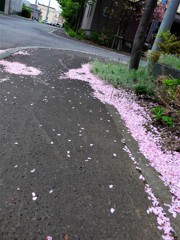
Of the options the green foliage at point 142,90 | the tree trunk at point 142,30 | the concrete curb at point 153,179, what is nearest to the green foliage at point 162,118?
the concrete curb at point 153,179

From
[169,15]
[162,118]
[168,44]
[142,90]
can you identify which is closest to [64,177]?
[162,118]

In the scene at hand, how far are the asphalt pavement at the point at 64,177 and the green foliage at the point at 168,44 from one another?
5.11 metres

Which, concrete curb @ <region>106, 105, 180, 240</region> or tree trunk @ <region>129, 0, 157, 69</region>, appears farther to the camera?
tree trunk @ <region>129, 0, 157, 69</region>

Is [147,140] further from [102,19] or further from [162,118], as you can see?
[102,19]

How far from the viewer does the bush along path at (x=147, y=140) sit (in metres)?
2.52

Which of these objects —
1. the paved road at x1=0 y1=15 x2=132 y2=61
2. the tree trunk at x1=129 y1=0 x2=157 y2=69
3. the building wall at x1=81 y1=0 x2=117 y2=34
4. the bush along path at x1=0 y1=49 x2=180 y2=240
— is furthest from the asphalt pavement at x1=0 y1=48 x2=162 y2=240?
the building wall at x1=81 y1=0 x2=117 y2=34

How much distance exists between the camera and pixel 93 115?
471 cm

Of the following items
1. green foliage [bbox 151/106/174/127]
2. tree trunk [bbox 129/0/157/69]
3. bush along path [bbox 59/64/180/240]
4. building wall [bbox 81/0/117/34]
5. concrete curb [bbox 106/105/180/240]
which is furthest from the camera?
building wall [bbox 81/0/117/34]

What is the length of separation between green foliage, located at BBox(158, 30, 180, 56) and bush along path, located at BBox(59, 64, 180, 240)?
2892mm

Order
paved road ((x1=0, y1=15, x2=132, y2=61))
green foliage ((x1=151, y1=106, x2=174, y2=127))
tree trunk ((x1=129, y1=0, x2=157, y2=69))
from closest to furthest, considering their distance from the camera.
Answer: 1. green foliage ((x1=151, y1=106, x2=174, y2=127))
2. tree trunk ((x1=129, y1=0, x2=157, y2=69))
3. paved road ((x1=0, y1=15, x2=132, y2=61))

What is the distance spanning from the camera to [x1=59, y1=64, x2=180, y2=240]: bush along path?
2518mm

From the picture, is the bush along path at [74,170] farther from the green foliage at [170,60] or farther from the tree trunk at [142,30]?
the tree trunk at [142,30]

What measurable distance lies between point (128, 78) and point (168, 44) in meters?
2.26

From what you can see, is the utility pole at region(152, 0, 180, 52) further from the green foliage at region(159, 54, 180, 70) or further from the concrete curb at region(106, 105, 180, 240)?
the concrete curb at region(106, 105, 180, 240)
